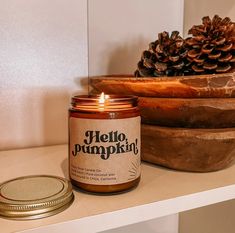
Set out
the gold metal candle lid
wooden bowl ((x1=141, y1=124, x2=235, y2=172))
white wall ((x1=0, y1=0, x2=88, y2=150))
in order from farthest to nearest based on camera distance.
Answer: white wall ((x1=0, y1=0, x2=88, y2=150)) < wooden bowl ((x1=141, y1=124, x2=235, y2=172)) < the gold metal candle lid

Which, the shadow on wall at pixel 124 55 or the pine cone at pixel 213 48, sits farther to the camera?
the shadow on wall at pixel 124 55

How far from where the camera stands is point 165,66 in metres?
0.44

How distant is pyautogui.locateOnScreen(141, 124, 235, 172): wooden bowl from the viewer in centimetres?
38

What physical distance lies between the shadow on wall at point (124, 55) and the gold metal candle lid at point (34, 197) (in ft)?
1.02

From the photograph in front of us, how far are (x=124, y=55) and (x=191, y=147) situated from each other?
0.28m

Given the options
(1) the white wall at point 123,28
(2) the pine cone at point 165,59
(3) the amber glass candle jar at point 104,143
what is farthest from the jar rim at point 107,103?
(1) the white wall at point 123,28

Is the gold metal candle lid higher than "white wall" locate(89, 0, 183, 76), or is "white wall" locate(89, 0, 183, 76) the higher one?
"white wall" locate(89, 0, 183, 76)

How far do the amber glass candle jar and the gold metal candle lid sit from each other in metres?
0.03

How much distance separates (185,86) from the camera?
384mm

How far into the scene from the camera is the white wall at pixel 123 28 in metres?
0.57

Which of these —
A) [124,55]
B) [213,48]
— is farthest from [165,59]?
[124,55]

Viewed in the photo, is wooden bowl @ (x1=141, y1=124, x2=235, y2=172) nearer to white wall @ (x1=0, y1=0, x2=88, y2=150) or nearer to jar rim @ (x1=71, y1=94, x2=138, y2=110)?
jar rim @ (x1=71, y1=94, x2=138, y2=110)

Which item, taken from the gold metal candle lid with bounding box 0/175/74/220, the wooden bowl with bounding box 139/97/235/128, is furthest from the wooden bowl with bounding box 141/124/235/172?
the gold metal candle lid with bounding box 0/175/74/220

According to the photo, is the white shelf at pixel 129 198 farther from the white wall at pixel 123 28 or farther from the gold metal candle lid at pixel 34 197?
the white wall at pixel 123 28
